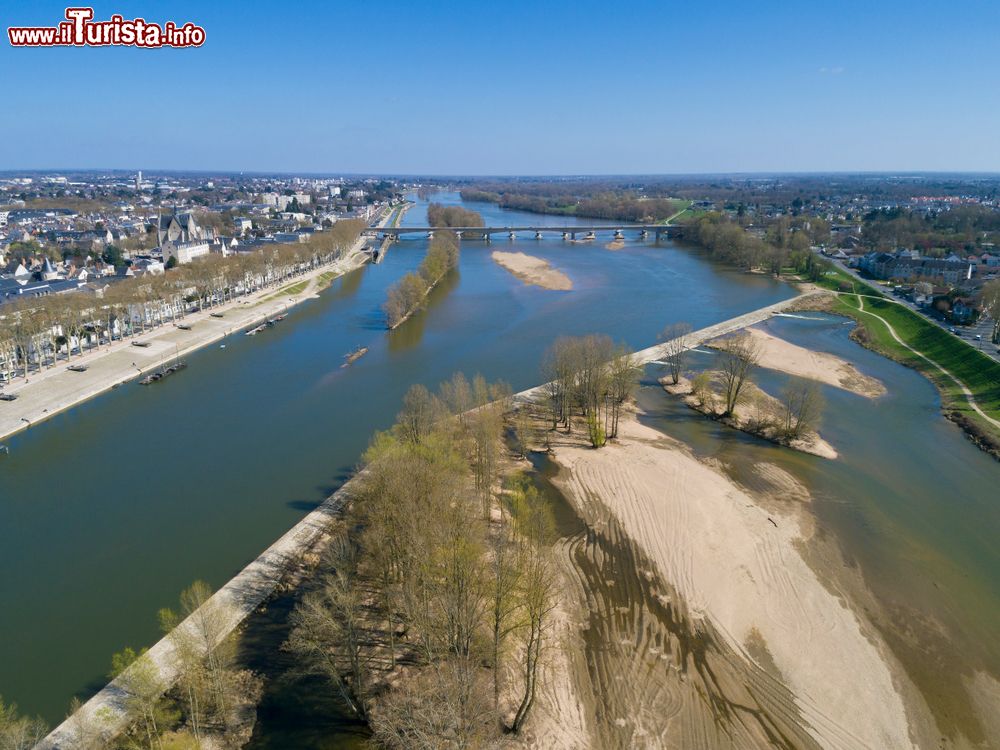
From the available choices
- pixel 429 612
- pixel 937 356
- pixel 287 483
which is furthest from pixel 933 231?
pixel 429 612

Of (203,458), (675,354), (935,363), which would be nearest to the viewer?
(203,458)

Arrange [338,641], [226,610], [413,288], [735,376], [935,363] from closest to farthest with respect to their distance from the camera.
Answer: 1. [338,641]
2. [226,610]
3. [735,376]
4. [935,363]
5. [413,288]

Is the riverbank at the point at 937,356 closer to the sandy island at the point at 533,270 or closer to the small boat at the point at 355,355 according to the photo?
the sandy island at the point at 533,270

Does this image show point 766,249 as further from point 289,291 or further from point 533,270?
point 289,291

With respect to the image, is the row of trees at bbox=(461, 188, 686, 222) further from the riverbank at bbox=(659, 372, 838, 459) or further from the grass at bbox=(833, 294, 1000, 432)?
the riverbank at bbox=(659, 372, 838, 459)

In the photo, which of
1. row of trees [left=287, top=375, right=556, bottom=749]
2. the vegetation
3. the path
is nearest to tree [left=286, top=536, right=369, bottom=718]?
row of trees [left=287, top=375, right=556, bottom=749]

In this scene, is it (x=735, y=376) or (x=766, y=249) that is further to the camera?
(x=766, y=249)

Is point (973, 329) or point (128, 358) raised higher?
point (973, 329)
